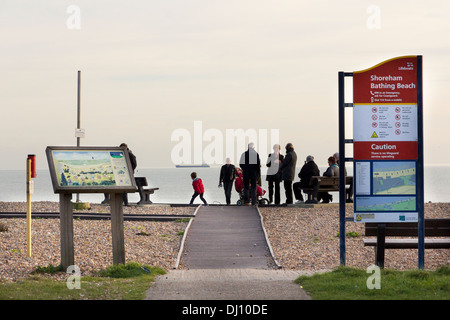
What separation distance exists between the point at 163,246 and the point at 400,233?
15.6 feet

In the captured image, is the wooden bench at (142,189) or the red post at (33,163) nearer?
the red post at (33,163)

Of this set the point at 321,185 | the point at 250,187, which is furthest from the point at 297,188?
the point at 250,187

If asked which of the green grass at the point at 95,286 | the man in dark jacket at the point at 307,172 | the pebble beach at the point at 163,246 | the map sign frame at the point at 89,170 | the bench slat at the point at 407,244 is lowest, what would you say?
the pebble beach at the point at 163,246

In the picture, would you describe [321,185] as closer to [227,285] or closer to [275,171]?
[275,171]

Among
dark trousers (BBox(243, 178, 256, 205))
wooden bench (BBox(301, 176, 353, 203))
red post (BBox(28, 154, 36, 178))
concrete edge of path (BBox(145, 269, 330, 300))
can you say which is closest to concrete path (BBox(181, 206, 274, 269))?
concrete edge of path (BBox(145, 269, 330, 300))

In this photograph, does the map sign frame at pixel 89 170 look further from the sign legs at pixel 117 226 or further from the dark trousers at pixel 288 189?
the dark trousers at pixel 288 189

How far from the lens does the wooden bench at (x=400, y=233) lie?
469 inches

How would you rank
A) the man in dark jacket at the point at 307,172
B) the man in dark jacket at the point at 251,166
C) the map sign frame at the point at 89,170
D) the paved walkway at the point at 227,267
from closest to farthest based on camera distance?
the paved walkway at the point at 227,267 < the map sign frame at the point at 89,170 < the man in dark jacket at the point at 251,166 < the man in dark jacket at the point at 307,172

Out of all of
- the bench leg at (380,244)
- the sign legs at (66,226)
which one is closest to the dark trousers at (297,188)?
the bench leg at (380,244)

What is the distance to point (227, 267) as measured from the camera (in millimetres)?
12828

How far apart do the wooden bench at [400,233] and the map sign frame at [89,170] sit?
379 centimetres
